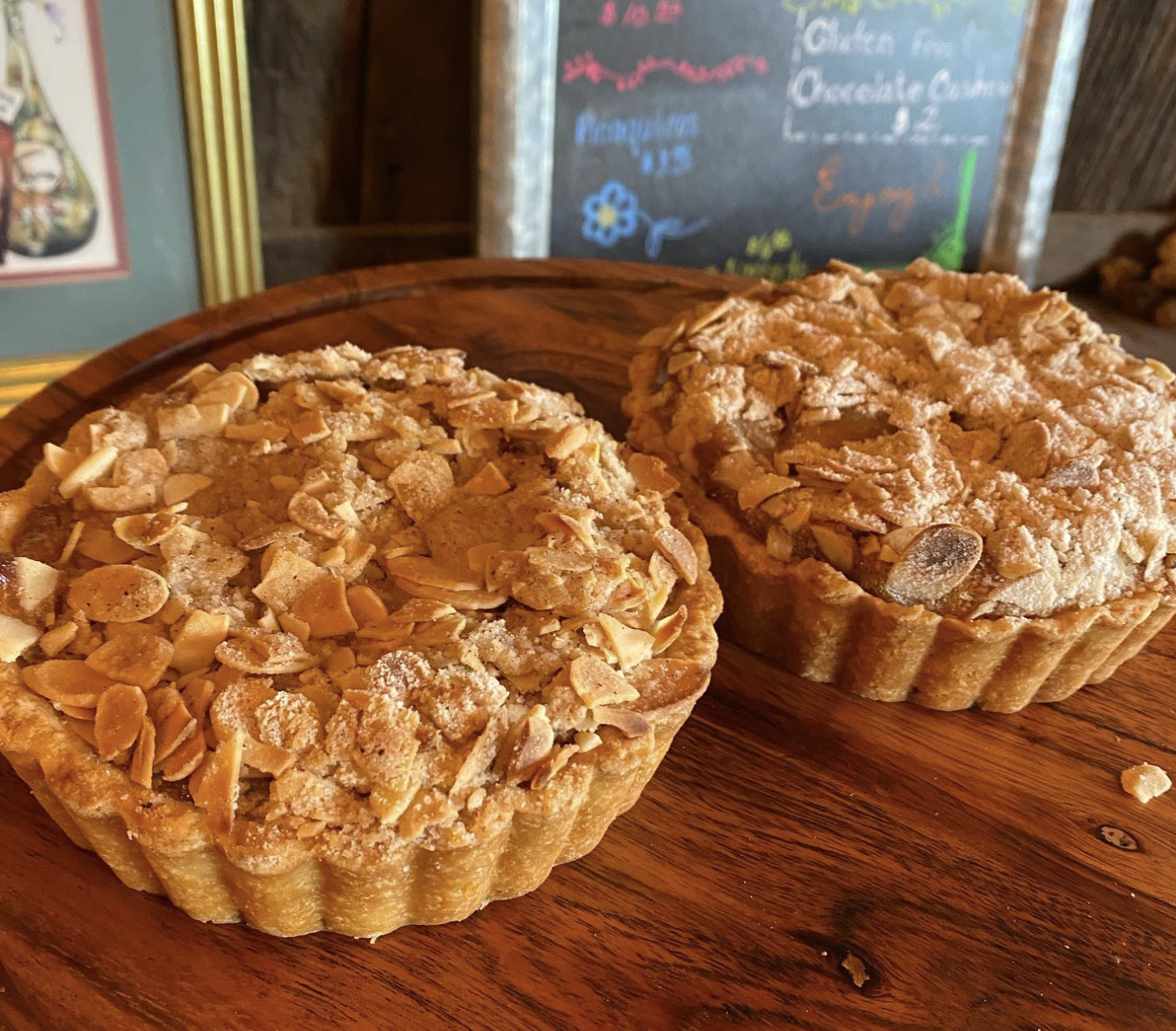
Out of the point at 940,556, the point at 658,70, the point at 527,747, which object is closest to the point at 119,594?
the point at 527,747

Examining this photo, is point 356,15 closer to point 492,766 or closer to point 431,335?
point 431,335

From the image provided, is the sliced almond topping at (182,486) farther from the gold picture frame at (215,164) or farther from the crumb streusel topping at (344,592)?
the gold picture frame at (215,164)

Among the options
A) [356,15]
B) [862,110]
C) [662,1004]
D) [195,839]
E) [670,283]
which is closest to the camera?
[195,839]

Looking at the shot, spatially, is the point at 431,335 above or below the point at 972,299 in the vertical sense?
below

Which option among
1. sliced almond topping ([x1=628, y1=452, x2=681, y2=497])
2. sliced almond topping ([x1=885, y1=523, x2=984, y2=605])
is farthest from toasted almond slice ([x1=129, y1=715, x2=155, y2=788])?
sliced almond topping ([x1=885, y1=523, x2=984, y2=605])

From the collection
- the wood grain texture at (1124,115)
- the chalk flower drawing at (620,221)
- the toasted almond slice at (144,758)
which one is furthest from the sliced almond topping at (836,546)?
the wood grain texture at (1124,115)

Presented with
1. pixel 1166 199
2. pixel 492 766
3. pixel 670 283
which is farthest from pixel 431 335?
pixel 1166 199

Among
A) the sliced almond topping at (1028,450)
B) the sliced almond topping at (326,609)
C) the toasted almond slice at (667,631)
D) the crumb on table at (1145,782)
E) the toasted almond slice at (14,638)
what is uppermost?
the sliced almond topping at (1028,450)

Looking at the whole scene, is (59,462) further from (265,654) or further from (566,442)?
(566,442)
